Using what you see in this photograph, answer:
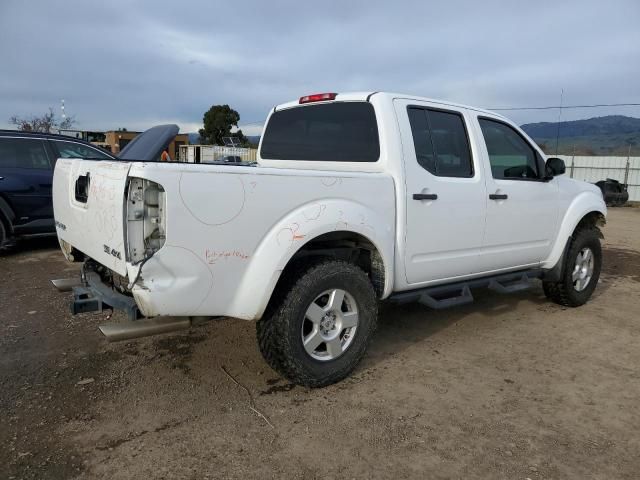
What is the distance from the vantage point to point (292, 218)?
3.05 meters

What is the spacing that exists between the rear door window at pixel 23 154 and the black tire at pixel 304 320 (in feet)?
20.0

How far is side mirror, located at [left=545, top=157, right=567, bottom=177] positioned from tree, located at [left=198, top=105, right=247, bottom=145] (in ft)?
146

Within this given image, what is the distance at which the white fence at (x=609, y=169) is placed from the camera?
2016 centimetres

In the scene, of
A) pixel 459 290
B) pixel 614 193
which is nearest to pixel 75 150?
pixel 459 290

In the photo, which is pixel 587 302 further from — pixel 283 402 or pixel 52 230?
pixel 52 230

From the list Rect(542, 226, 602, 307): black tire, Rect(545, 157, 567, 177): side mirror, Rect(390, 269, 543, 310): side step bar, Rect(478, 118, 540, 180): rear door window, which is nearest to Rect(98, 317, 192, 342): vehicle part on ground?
Rect(390, 269, 543, 310): side step bar

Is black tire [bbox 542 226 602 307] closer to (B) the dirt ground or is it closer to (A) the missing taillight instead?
(B) the dirt ground

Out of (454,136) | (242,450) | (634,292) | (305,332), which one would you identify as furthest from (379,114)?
→ (634,292)

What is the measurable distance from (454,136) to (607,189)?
681 inches

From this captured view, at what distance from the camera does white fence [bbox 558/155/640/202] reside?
2016 centimetres

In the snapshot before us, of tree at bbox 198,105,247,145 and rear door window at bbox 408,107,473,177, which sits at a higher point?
tree at bbox 198,105,247,145

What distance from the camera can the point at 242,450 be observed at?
8.89 feet

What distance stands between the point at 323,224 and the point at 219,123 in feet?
154

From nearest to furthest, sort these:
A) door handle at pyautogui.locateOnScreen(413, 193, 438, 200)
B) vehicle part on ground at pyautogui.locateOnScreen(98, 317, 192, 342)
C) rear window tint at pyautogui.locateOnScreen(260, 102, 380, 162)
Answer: vehicle part on ground at pyautogui.locateOnScreen(98, 317, 192, 342) → door handle at pyautogui.locateOnScreen(413, 193, 438, 200) → rear window tint at pyautogui.locateOnScreen(260, 102, 380, 162)
